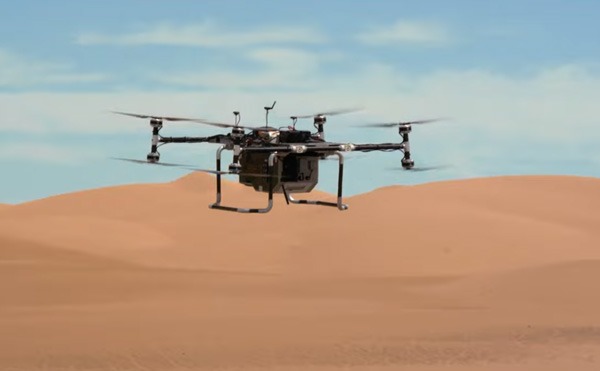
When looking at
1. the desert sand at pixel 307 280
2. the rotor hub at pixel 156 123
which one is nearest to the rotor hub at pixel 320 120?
the rotor hub at pixel 156 123

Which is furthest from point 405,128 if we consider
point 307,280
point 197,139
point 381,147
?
point 307,280

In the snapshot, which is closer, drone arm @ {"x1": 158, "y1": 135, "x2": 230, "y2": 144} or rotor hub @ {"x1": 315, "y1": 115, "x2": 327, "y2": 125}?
drone arm @ {"x1": 158, "y1": 135, "x2": 230, "y2": 144}

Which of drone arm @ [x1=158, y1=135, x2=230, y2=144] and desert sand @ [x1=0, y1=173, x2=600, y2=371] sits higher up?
drone arm @ [x1=158, y1=135, x2=230, y2=144]

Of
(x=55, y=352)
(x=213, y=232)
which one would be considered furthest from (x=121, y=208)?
(x=55, y=352)

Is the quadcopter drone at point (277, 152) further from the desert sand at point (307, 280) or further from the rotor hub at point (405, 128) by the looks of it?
the desert sand at point (307, 280)

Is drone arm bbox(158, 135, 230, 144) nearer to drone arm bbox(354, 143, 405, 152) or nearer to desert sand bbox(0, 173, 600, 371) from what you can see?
drone arm bbox(354, 143, 405, 152)

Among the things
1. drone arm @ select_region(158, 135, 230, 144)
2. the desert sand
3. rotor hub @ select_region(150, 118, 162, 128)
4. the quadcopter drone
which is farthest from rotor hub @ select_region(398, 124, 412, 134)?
the desert sand
